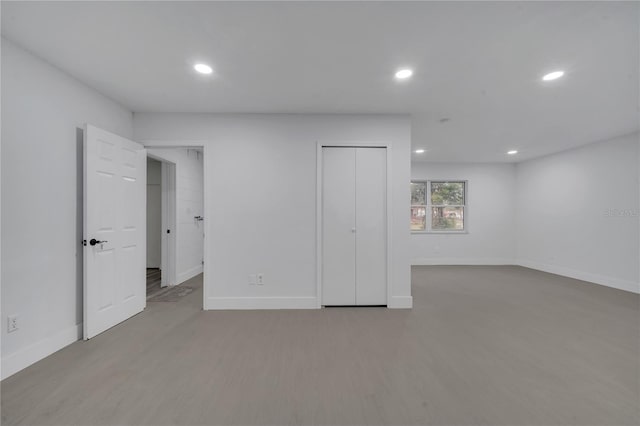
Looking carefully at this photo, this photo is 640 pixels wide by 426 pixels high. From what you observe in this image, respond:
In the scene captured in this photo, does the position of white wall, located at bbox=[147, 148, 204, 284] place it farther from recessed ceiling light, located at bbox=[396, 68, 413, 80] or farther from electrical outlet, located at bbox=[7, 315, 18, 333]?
recessed ceiling light, located at bbox=[396, 68, 413, 80]

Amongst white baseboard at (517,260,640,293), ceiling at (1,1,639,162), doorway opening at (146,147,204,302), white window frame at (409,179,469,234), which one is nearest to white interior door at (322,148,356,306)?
ceiling at (1,1,639,162)

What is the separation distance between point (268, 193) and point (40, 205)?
2.09 metres

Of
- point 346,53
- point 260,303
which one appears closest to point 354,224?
point 260,303

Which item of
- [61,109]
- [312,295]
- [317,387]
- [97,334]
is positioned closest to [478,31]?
[317,387]

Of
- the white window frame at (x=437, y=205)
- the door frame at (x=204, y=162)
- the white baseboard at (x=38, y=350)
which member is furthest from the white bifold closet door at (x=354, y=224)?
the white window frame at (x=437, y=205)

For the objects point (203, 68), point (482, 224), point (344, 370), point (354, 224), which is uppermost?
point (203, 68)

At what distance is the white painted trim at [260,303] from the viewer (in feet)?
11.0

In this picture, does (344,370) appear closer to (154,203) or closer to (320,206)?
(320,206)

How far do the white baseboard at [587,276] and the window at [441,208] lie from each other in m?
1.76

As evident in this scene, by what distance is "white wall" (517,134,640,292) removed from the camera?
4391 millimetres

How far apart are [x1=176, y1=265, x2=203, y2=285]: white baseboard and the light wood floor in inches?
55.4

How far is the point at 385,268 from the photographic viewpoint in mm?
3453

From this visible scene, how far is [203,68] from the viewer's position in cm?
237

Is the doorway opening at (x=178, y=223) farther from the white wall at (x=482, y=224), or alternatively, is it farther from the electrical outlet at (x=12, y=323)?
the white wall at (x=482, y=224)
